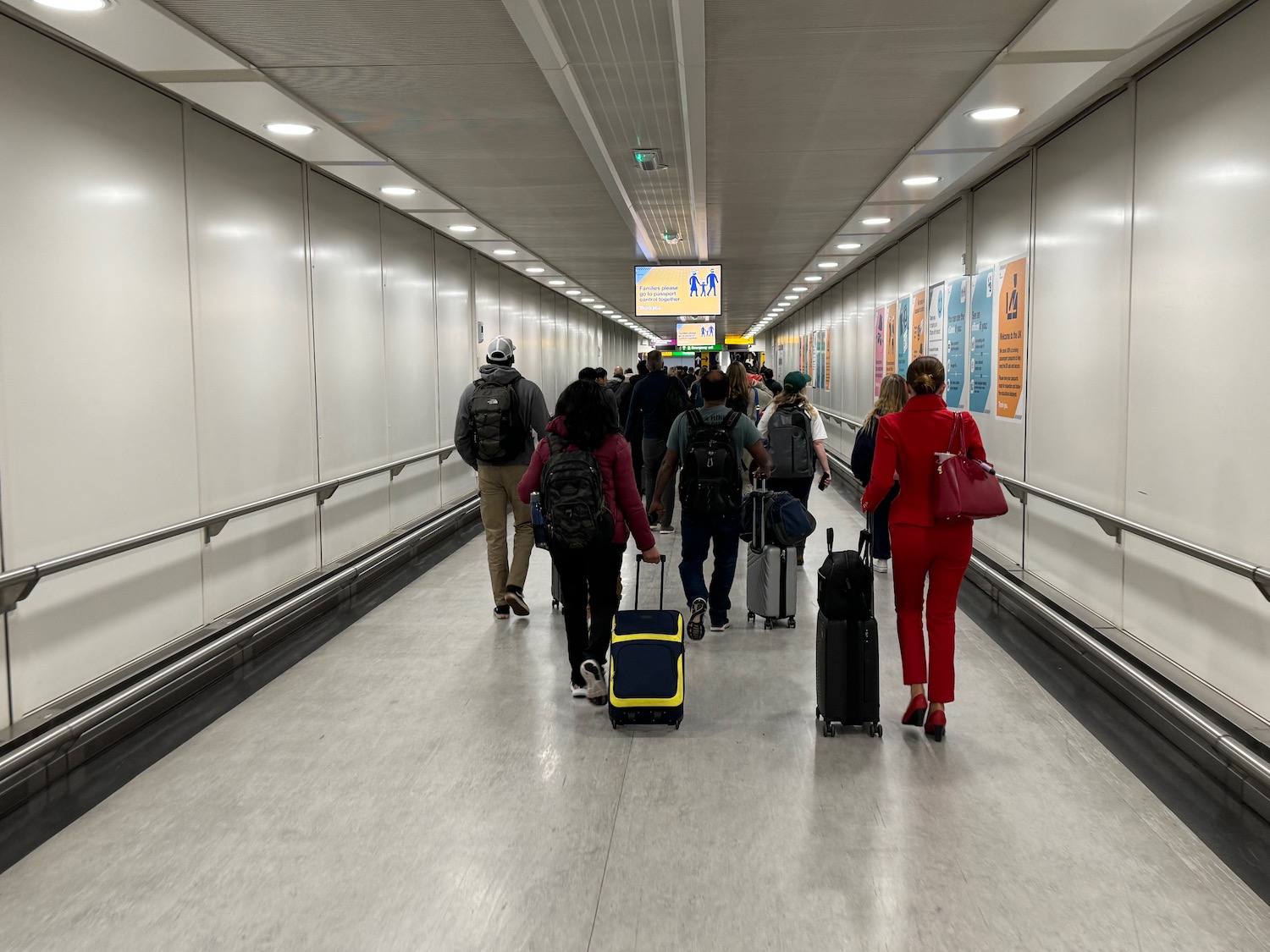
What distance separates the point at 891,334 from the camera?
38.7 ft

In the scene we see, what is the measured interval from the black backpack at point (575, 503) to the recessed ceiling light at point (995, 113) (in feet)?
9.69

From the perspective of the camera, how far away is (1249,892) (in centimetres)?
294

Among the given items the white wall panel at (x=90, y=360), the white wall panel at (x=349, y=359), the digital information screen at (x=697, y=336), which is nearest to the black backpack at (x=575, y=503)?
the white wall panel at (x=90, y=360)

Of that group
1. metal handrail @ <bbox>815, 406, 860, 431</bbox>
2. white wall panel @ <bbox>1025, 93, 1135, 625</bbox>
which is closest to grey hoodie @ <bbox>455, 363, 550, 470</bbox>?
white wall panel @ <bbox>1025, 93, 1135, 625</bbox>

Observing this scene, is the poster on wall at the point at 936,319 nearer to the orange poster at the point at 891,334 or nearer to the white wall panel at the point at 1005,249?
the white wall panel at the point at 1005,249

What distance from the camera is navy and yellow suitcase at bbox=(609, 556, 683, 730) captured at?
4.35 meters

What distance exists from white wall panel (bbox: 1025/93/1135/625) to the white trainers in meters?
2.92

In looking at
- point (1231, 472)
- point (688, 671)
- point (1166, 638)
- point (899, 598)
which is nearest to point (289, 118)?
point (688, 671)

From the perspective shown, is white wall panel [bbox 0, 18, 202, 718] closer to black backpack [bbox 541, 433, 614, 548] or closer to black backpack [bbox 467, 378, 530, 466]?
black backpack [bbox 467, 378, 530, 466]

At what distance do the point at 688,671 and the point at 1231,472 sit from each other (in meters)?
2.77

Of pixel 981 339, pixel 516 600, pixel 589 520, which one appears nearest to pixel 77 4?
pixel 589 520

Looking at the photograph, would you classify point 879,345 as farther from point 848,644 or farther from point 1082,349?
point 848,644

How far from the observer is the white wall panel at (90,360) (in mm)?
3926

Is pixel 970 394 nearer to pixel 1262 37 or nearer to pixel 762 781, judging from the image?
pixel 1262 37
